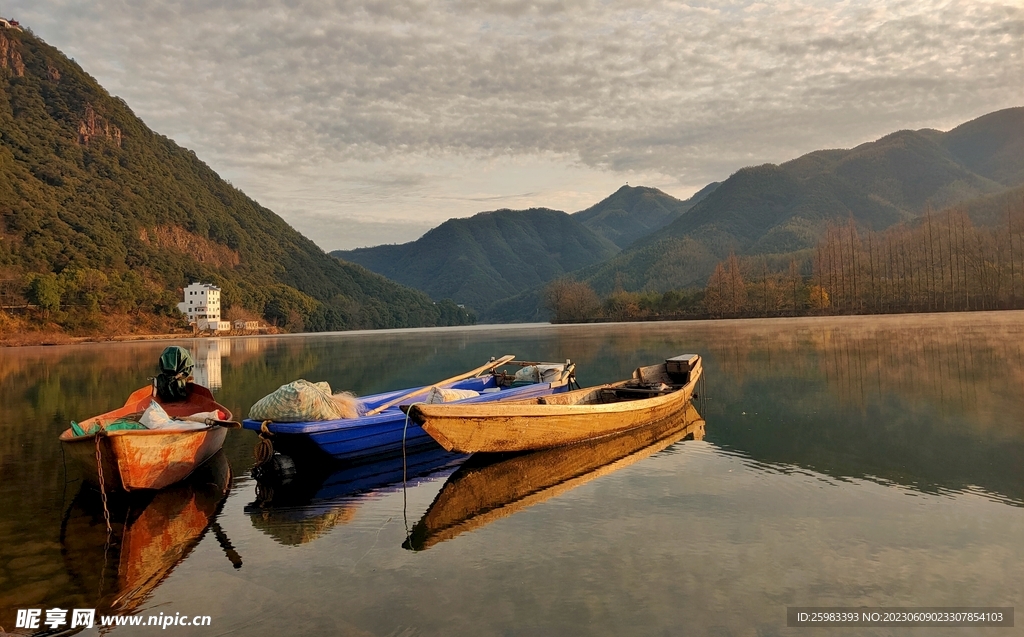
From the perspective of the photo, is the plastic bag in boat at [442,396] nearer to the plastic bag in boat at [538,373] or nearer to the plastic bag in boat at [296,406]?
the plastic bag in boat at [296,406]

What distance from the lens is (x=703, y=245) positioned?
18000 centimetres

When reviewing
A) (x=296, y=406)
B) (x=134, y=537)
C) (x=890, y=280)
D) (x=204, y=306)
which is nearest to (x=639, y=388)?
(x=296, y=406)

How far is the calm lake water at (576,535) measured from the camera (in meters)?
5.60

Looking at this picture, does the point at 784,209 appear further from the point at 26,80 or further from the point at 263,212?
the point at 26,80

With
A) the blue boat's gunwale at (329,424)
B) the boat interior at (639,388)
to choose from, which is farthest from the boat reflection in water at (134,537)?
the boat interior at (639,388)

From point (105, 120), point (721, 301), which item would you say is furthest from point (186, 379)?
point (105, 120)

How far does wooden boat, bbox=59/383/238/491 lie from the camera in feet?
29.0

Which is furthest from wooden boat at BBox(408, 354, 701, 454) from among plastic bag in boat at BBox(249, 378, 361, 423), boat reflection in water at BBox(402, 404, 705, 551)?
plastic bag in boat at BBox(249, 378, 361, 423)

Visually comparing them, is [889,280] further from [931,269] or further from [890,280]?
[931,269]

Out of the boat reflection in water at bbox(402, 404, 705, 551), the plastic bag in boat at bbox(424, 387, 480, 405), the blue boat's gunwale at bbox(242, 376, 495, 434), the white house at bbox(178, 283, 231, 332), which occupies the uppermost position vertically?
the white house at bbox(178, 283, 231, 332)

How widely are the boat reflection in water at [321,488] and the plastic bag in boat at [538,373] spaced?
5.76 m

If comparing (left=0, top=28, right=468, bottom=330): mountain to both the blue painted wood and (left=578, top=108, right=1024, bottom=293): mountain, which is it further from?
the blue painted wood

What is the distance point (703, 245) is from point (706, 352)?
6083 inches

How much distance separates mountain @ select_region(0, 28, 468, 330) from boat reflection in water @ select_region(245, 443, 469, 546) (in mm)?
88278
